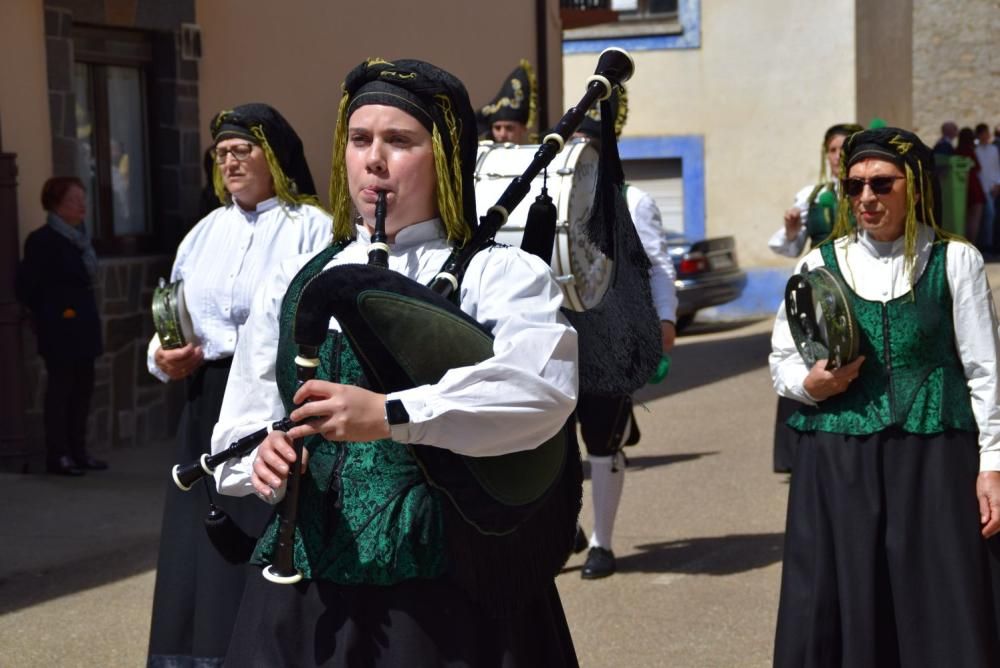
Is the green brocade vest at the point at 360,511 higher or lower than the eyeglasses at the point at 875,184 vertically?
lower

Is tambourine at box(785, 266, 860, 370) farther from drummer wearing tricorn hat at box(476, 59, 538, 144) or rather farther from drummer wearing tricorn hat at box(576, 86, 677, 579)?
drummer wearing tricorn hat at box(476, 59, 538, 144)

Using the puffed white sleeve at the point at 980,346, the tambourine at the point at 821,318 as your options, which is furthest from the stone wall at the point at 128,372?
the puffed white sleeve at the point at 980,346

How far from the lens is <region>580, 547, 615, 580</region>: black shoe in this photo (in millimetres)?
6496

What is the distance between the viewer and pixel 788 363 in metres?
4.39

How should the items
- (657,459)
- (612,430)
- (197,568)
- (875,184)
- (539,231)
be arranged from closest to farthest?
(539,231) → (875,184) → (197,568) → (612,430) → (657,459)

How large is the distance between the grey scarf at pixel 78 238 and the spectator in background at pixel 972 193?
14787 millimetres

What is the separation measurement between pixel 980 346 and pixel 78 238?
5.83m

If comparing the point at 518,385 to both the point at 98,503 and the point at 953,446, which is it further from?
the point at 98,503

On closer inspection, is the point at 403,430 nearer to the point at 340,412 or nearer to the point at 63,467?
the point at 340,412

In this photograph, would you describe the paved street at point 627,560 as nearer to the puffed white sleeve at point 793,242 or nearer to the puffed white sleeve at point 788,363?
the puffed white sleeve at point 793,242

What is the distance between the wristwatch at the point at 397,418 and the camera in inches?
99.9

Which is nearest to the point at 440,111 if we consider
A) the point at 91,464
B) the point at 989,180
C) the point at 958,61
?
the point at 91,464

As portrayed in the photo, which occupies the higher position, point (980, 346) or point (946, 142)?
point (946, 142)

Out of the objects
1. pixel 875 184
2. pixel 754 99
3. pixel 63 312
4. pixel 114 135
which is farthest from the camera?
pixel 754 99
